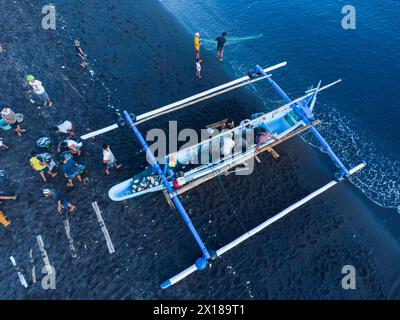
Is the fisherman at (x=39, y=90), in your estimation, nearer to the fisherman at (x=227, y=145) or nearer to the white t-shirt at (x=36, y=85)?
the white t-shirt at (x=36, y=85)

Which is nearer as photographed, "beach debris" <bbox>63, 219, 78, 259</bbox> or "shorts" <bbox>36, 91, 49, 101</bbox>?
"beach debris" <bbox>63, 219, 78, 259</bbox>

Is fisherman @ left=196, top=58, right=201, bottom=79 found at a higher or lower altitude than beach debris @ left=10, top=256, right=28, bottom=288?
higher

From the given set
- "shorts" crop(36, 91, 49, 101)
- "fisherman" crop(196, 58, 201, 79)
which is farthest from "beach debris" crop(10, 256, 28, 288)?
"fisherman" crop(196, 58, 201, 79)

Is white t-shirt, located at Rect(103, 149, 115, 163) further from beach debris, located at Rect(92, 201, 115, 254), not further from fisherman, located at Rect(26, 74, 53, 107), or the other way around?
fisherman, located at Rect(26, 74, 53, 107)

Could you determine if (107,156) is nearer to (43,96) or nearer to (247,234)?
(43,96)

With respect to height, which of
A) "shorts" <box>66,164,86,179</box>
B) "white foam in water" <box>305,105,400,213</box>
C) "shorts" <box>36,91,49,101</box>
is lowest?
"white foam in water" <box>305,105,400,213</box>

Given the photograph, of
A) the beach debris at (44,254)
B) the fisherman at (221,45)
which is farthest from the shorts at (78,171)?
the fisherman at (221,45)

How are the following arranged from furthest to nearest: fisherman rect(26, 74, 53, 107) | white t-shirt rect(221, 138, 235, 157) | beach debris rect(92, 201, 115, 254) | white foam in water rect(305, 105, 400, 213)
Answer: white foam in water rect(305, 105, 400, 213) → fisherman rect(26, 74, 53, 107) → white t-shirt rect(221, 138, 235, 157) → beach debris rect(92, 201, 115, 254)
